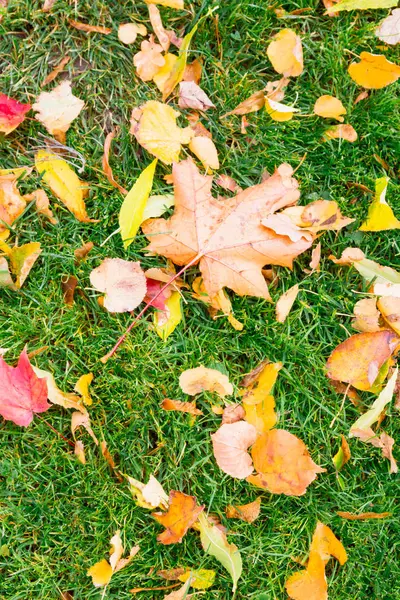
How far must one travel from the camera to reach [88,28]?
89.9 inches

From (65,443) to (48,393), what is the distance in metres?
0.19

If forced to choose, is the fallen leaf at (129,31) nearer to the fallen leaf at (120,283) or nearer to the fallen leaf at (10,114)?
the fallen leaf at (10,114)

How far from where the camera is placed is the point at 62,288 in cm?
219

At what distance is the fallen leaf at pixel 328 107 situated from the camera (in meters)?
2.33

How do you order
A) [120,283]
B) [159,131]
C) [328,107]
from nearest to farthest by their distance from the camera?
1. [120,283]
2. [159,131]
3. [328,107]

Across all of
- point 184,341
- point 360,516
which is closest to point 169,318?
point 184,341

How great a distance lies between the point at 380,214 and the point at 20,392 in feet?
4.62

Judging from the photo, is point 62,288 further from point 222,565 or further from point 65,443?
point 222,565

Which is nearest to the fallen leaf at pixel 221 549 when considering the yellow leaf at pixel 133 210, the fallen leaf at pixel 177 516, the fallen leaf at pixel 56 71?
the fallen leaf at pixel 177 516

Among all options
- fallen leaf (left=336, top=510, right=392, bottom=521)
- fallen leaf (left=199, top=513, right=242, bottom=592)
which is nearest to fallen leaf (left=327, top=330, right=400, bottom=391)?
fallen leaf (left=336, top=510, right=392, bottom=521)

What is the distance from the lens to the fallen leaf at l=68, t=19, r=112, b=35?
2279 mm

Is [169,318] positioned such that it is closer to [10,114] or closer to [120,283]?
[120,283]

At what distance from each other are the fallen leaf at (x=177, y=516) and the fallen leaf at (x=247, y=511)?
0.38 feet

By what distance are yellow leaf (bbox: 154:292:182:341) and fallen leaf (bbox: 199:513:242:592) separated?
0.65 m
